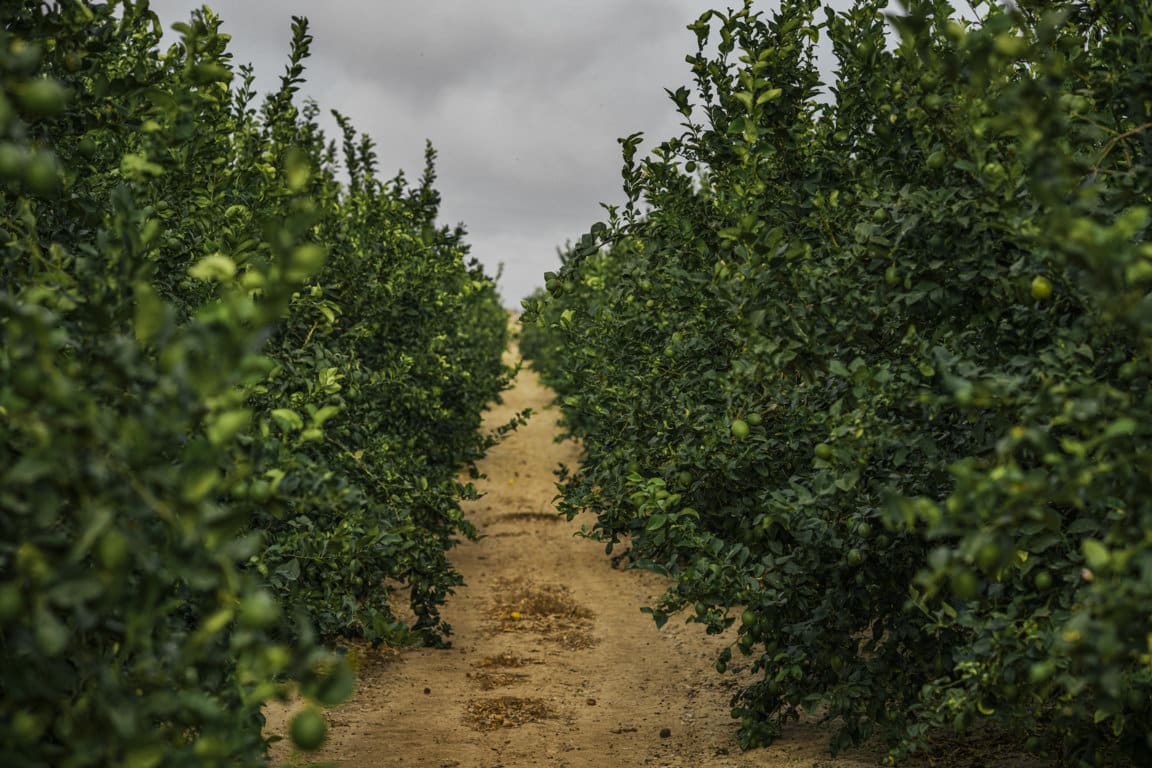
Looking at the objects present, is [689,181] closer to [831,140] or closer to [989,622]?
[831,140]

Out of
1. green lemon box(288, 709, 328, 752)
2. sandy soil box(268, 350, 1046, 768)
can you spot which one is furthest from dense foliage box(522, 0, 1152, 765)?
green lemon box(288, 709, 328, 752)

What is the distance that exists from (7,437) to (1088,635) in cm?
262

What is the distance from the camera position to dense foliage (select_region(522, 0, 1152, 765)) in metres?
2.28

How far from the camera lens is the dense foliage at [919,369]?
2279 millimetres

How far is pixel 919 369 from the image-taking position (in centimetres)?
334

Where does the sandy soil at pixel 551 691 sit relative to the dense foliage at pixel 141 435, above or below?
below

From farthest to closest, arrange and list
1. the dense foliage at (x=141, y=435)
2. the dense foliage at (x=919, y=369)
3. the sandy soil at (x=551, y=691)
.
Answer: the sandy soil at (x=551, y=691)
the dense foliage at (x=919, y=369)
the dense foliage at (x=141, y=435)

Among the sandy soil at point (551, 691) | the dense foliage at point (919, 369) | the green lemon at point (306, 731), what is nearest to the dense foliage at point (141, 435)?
the green lemon at point (306, 731)

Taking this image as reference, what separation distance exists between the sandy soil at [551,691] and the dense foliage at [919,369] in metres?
0.91

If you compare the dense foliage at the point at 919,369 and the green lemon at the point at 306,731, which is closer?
the green lemon at the point at 306,731

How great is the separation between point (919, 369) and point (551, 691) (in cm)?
456

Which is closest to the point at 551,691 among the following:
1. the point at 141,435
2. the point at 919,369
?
the point at 919,369

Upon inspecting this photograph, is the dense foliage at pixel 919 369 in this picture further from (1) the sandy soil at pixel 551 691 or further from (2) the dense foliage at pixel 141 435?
(2) the dense foliage at pixel 141 435

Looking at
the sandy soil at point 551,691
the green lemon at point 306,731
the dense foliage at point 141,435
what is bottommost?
the sandy soil at point 551,691
